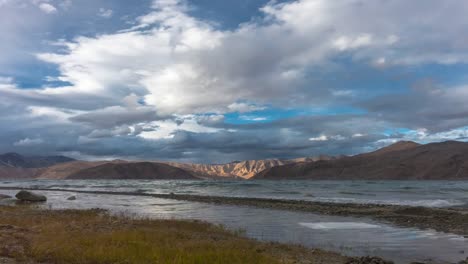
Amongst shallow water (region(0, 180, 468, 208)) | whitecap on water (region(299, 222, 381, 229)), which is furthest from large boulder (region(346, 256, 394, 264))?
shallow water (region(0, 180, 468, 208))

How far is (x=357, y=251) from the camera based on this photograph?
53.7 ft

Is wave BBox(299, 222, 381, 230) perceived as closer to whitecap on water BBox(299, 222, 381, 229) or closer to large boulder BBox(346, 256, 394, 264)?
whitecap on water BBox(299, 222, 381, 229)

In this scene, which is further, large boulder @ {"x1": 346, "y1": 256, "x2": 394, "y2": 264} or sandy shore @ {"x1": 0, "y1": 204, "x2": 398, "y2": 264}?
large boulder @ {"x1": 346, "y1": 256, "x2": 394, "y2": 264}

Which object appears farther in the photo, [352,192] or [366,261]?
[352,192]

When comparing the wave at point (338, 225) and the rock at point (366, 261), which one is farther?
the wave at point (338, 225)

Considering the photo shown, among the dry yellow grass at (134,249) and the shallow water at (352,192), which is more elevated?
the dry yellow grass at (134,249)

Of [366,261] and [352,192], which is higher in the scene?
[366,261]

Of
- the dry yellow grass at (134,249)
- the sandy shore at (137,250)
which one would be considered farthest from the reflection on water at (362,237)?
the dry yellow grass at (134,249)

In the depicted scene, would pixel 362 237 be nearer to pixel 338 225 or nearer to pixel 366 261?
pixel 338 225

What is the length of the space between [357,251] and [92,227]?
41.3 feet

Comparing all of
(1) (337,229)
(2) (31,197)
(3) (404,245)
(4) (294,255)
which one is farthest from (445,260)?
(2) (31,197)

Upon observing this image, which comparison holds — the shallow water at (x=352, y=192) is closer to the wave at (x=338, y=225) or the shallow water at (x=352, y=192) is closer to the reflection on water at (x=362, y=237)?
the wave at (x=338, y=225)

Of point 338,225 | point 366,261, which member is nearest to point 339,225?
point 338,225

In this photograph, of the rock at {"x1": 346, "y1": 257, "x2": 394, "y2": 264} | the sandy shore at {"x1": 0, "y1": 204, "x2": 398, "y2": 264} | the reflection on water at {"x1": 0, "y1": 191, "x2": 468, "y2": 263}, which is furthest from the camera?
the reflection on water at {"x1": 0, "y1": 191, "x2": 468, "y2": 263}
